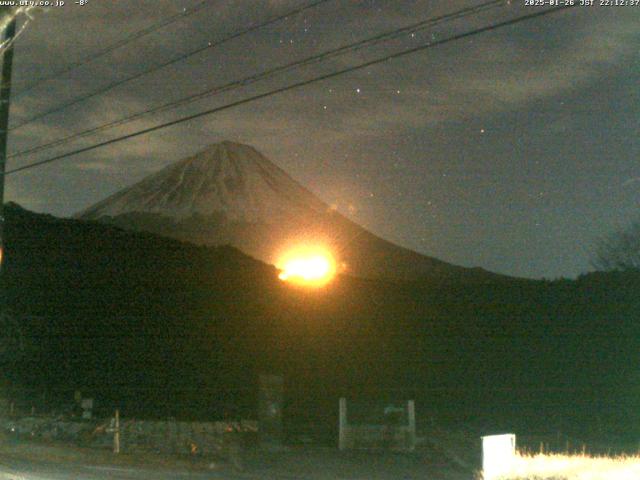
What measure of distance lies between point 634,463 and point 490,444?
3.47m

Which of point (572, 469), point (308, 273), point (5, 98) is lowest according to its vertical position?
point (572, 469)

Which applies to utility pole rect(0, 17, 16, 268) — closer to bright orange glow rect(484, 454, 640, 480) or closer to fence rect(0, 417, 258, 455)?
fence rect(0, 417, 258, 455)

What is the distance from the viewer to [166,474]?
616 inches

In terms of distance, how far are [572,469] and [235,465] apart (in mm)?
7065

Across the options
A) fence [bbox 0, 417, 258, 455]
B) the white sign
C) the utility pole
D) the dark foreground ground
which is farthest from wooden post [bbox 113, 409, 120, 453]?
the white sign

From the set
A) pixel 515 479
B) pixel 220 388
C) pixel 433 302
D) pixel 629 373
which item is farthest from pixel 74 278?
pixel 515 479

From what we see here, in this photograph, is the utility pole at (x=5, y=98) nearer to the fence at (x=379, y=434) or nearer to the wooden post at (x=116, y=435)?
the wooden post at (x=116, y=435)

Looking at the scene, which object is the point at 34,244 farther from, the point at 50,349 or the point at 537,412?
the point at 537,412

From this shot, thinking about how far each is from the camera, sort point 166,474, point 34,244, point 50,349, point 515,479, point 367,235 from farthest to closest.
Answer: point 367,235 < point 34,244 < point 50,349 < point 166,474 < point 515,479

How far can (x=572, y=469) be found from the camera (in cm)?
1455

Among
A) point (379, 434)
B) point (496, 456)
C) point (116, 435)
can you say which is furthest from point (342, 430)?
point (496, 456)

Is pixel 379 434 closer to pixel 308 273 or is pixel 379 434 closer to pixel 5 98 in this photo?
pixel 308 273

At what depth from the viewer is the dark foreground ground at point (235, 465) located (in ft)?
50.9

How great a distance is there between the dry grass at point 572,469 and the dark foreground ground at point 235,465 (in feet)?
4.25
